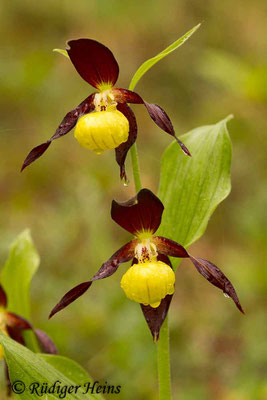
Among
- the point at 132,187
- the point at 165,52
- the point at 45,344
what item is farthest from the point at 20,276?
the point at 132,187

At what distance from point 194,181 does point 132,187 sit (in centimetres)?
273

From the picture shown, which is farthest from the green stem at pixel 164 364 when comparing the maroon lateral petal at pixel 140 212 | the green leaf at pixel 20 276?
the green leaf at pixel 20 276

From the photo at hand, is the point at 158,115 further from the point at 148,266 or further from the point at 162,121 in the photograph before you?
the point at 148,266

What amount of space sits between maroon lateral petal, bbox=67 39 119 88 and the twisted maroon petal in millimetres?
459

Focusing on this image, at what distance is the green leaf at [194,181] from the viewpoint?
147 centimetres

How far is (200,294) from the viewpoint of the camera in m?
3.51

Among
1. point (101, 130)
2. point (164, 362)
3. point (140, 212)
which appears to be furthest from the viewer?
point (164, 362)

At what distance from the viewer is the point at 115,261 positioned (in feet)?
4.49

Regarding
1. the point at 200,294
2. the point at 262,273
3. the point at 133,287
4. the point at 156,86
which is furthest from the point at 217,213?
the point at 133,287

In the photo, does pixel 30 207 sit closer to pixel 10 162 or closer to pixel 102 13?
pixel 10 162

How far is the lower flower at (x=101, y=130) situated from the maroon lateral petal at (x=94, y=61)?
0.42 feet

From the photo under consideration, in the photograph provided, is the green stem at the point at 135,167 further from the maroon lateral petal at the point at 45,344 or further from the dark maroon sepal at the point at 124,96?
the maroon lateral petal at the point at 45,344

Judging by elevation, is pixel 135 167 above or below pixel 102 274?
above

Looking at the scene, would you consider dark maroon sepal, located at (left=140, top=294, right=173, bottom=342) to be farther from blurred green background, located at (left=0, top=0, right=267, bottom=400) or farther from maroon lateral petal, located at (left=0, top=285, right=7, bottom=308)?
blurred green background, located at (left=0, top=0, right=267, bottom=400)
